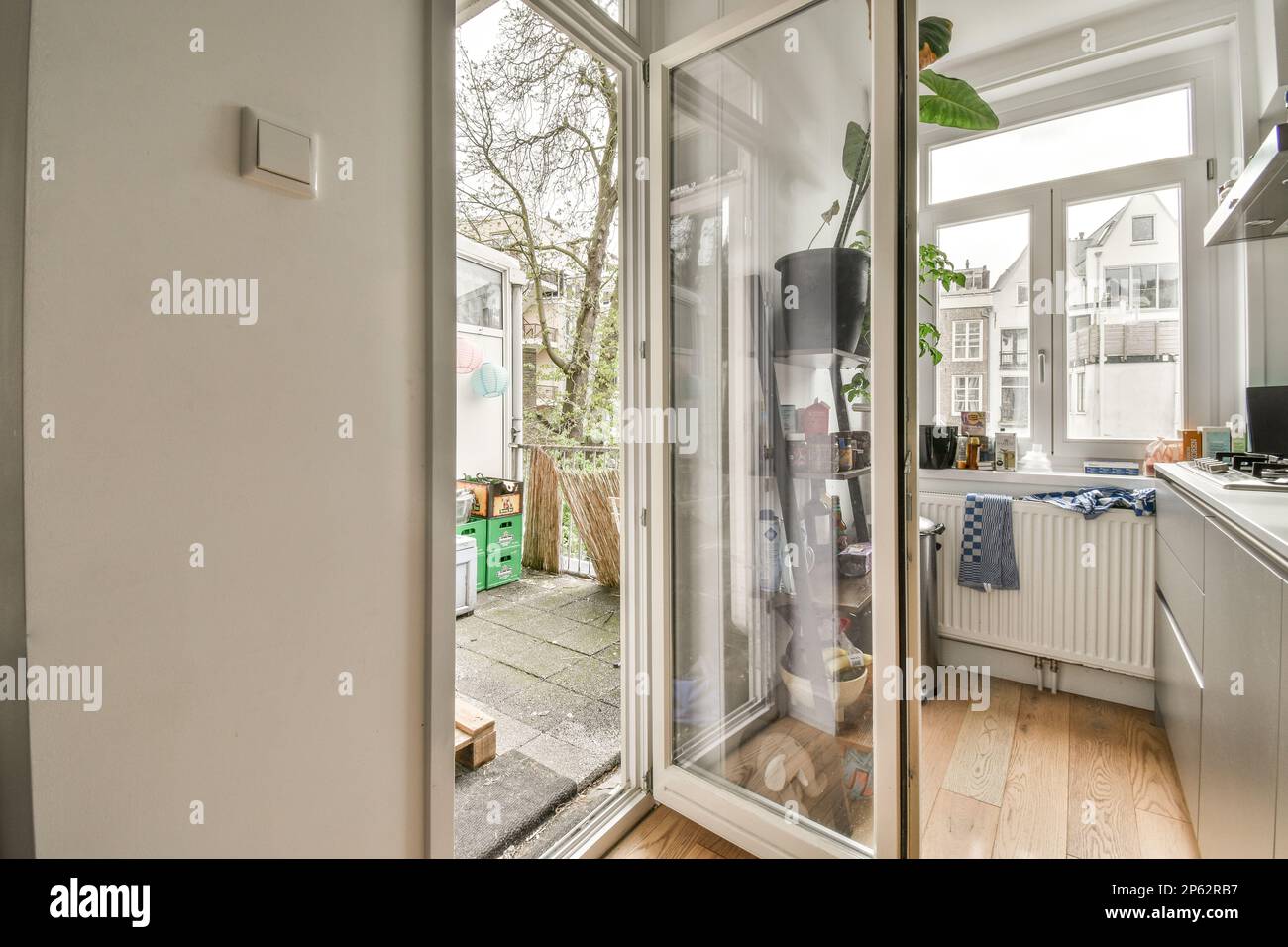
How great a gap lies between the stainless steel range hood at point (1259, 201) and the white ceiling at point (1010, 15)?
3.31 feet

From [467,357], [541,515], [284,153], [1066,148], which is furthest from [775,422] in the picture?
[467,357]

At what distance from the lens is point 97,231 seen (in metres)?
0.75

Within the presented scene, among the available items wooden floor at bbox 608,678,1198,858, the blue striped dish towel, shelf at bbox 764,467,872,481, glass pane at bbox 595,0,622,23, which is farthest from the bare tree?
wooden floor at bbox 608,678,1198,858

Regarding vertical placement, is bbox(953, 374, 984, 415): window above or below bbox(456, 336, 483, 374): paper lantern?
below

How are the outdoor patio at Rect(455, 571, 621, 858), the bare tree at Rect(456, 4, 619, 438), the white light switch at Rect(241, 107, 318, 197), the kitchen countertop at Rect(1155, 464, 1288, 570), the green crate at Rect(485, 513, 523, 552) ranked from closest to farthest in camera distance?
the white light switch at Rect(241, 107, 318, 197) < the kitchen countertop at Rect(1155, 464, 1288, 570) < the outdoor patio at Rect(455, 571, 621, 858) < the bare tree at Rect(456, 4, 619, 438) < the green crate at Rect(485, 513, 523, 552)

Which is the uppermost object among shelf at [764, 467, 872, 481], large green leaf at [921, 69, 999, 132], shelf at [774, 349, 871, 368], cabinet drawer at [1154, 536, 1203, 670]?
large green leaf at [921, 69, 999, 132]

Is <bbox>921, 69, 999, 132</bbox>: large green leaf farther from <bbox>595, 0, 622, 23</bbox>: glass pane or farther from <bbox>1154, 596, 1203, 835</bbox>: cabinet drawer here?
<bbox>1154, 596, 1203, 835</bbox>: cabinet drawer

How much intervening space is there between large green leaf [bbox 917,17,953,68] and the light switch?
2.01 m

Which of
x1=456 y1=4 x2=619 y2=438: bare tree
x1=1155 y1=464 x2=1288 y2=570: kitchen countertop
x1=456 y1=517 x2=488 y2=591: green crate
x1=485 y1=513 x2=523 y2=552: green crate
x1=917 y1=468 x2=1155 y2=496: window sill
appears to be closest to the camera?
x1=1155 y1=464 x2=1288 y2=570: kitchen countertop

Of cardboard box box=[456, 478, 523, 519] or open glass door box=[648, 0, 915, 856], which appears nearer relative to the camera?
open glass door box=[648, 0, 915, 856]

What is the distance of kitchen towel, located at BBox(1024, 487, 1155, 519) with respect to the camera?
2.35 m

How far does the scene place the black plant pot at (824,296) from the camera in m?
1.48

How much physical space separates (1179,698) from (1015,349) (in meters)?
1.70

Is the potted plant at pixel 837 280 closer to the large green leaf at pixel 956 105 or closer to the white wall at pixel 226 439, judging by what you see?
the large green leaf at pixel 956 105
